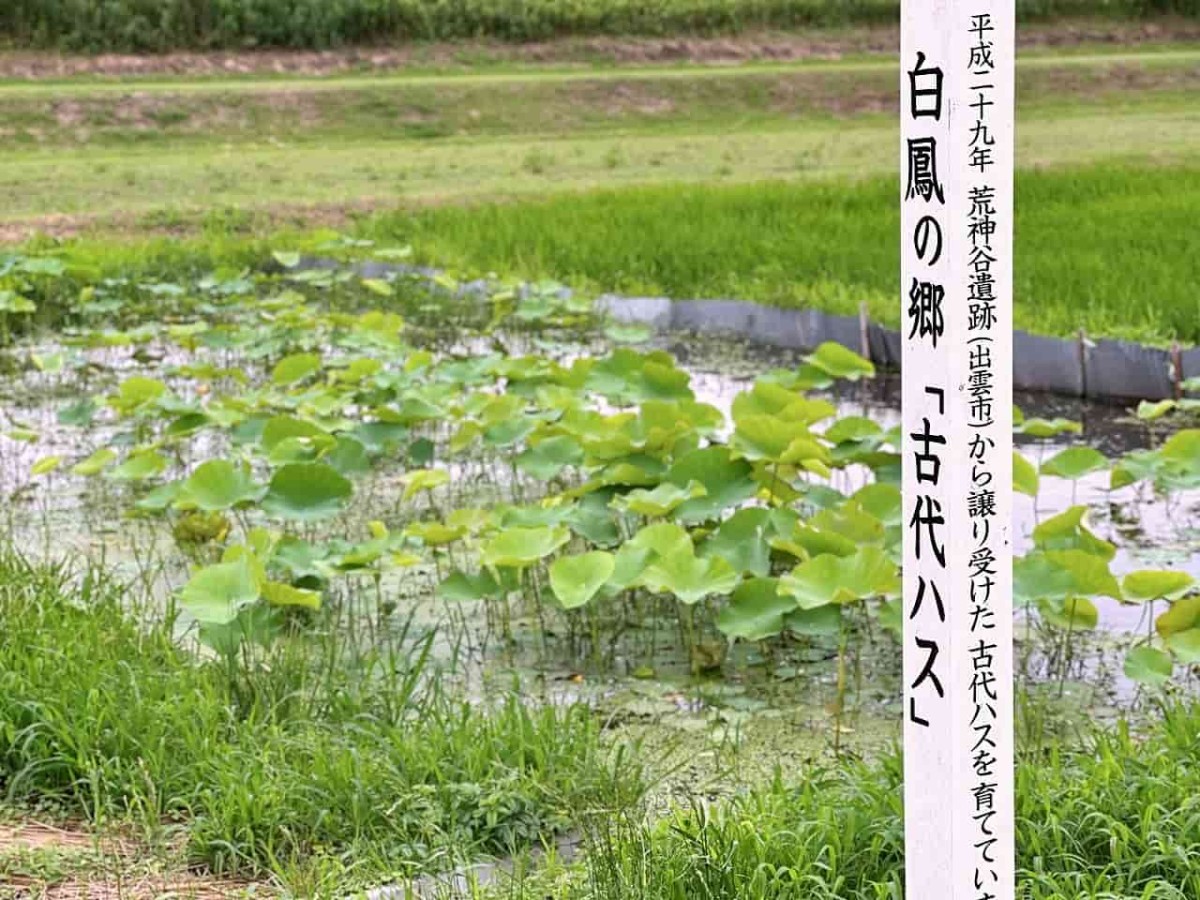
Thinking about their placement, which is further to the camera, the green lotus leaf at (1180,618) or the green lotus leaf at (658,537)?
the green lotus leaf at (658,537)

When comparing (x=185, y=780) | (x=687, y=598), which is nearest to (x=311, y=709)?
(x=185, y=780)

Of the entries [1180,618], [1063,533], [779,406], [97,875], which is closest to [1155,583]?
[1180,618]

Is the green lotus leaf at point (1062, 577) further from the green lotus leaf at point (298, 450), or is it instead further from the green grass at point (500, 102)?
the green grass at point (500, 102)

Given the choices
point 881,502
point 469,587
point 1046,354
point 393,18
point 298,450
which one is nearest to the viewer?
point 469,587

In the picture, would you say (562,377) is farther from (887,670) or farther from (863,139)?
(863,139)

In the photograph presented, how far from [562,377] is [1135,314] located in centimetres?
241

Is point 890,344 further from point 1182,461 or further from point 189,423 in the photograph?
point 189,423

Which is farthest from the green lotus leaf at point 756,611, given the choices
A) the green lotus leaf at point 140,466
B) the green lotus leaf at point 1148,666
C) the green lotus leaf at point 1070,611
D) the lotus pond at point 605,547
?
the green lotus leaf at point 140,466

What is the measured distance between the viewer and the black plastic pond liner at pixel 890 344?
5105 mm

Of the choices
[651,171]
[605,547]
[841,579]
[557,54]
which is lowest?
[651,171]

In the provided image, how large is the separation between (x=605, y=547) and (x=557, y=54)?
20.5 metres

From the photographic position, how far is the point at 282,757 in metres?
2.52

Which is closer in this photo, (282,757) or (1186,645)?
(282,757)

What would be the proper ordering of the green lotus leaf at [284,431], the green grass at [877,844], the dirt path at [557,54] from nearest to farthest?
the green grass at [877,844] → the green lotus leaf at [284,431] → the dirt path at [557,54]
